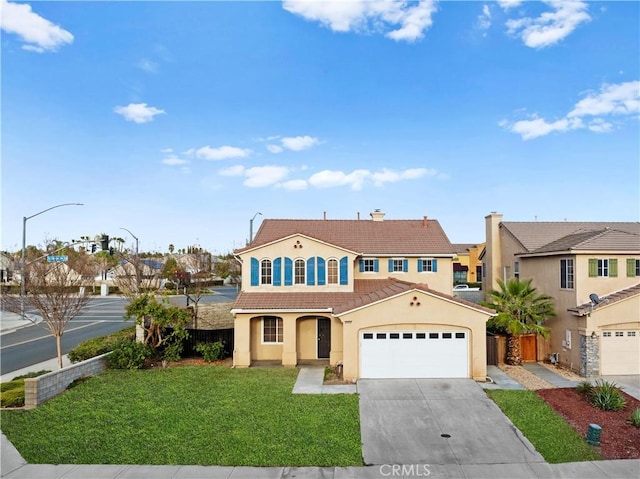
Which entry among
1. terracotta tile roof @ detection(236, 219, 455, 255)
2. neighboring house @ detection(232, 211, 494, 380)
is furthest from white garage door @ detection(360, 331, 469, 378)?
terracotta tile roof @ detection(236, 219, 455, 255)

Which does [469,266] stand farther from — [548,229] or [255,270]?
[255,270]

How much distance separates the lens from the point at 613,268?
18.1 m

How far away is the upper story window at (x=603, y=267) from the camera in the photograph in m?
17.9

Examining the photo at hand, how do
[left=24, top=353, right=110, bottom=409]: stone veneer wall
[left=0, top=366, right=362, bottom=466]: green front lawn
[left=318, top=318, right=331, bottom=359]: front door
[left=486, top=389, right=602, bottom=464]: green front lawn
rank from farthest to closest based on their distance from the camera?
[left=318, top=318, right=331, bottom=359]: front door → [left=24, top=353, right=110, bottom=409]: stone veneer wall → [left=486, top=389, right=602, bottom=464]: green front lawn → [left=0, top=366, right=362, bottom=466]: green front lawn

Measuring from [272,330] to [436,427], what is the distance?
972 cm

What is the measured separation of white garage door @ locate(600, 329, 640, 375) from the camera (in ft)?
55.7

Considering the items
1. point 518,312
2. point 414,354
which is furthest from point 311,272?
point 518,312

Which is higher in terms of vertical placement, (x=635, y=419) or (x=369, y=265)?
(x=369, y=265)

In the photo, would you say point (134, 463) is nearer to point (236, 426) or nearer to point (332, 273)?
point (236, 426)

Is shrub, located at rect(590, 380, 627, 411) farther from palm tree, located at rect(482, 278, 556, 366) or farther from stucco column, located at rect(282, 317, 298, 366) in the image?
stucco column, located at rect(282, 317, 298, 366)

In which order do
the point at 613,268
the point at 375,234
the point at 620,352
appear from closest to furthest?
the point at 620,352, the point at 613,268, the point at 375,234

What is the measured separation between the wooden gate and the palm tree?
2.59 ft

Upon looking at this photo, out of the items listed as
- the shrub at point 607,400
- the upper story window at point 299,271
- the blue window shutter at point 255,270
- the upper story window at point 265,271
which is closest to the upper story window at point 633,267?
the shrub at point 607,400

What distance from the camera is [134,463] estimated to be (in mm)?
9570
